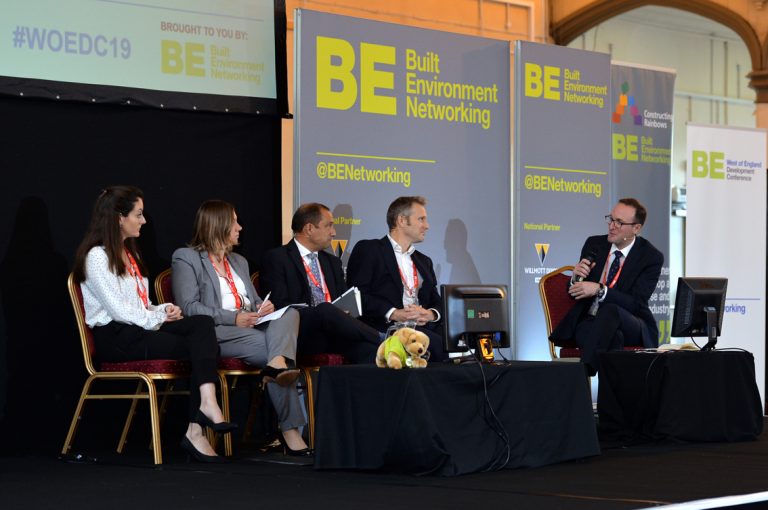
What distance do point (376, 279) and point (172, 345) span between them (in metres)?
1.40

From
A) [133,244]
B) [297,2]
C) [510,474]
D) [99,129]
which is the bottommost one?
[510,474]

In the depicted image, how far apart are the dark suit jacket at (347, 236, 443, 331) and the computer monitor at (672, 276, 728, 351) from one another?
4.19ft

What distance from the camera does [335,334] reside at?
5.45 metres

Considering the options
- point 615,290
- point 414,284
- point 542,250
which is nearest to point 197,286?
point 414,284

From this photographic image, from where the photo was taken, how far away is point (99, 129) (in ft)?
18.7

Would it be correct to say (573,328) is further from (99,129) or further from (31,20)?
(31,20)

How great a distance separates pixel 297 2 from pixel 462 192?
10.5 feet

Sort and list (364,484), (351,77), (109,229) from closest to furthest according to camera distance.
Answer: (364,484) < (109,229) < (351,77)

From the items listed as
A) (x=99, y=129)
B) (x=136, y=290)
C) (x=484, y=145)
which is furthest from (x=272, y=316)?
(x=484, y=145)

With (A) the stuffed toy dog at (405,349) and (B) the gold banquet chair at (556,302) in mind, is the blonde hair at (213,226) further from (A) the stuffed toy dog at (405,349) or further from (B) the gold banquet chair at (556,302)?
(B) the gold banquet chair at (556,302)

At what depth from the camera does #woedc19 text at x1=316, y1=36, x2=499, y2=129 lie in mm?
6312

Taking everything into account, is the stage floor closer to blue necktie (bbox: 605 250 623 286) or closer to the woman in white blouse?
the woman in white blouse

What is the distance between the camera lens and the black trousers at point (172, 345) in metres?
4.88

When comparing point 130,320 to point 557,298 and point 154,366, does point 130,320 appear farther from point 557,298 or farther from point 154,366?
point 557,298
